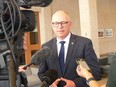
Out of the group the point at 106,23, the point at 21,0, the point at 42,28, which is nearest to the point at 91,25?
the point at 42,28

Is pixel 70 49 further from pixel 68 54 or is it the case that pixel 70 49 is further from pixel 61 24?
pixel 61 24

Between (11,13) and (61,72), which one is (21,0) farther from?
(61,72)

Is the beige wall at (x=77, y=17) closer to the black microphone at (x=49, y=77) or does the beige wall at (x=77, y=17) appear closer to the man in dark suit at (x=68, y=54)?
the man in dark suit at (x=68, y=54)

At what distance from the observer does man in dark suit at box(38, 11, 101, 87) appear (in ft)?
6.38

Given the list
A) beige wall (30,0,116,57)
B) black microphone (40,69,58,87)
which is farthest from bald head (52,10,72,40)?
beige wall (30,0,116,57)

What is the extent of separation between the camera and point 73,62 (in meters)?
1.99

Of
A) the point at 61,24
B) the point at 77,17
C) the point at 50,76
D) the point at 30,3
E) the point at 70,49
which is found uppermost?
the point at 77,17

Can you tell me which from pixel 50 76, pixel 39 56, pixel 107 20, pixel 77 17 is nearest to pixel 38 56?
pixel 39 56

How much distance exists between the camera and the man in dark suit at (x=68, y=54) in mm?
1943

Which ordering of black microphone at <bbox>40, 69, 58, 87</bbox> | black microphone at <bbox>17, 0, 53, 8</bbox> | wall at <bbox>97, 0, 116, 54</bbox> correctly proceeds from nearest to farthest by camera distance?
black microphone at <bbox>17, 0, 53, 8</bbox>, black microphone at <bbox>40, 69, 58, 87</bbox>, wall at <bbox>97, 0, 116, 54</bbox>

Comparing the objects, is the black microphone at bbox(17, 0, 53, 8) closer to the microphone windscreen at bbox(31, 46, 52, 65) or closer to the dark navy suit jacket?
the microphone windscreen at bbox(31, 46, 52, 65)

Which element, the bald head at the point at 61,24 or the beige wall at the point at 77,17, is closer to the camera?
the bald head at the point at 61,24

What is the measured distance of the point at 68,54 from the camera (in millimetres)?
2012

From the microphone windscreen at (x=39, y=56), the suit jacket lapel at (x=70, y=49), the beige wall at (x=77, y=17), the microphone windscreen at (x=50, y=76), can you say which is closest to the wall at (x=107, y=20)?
the beige wall at (x=77, y=17)
